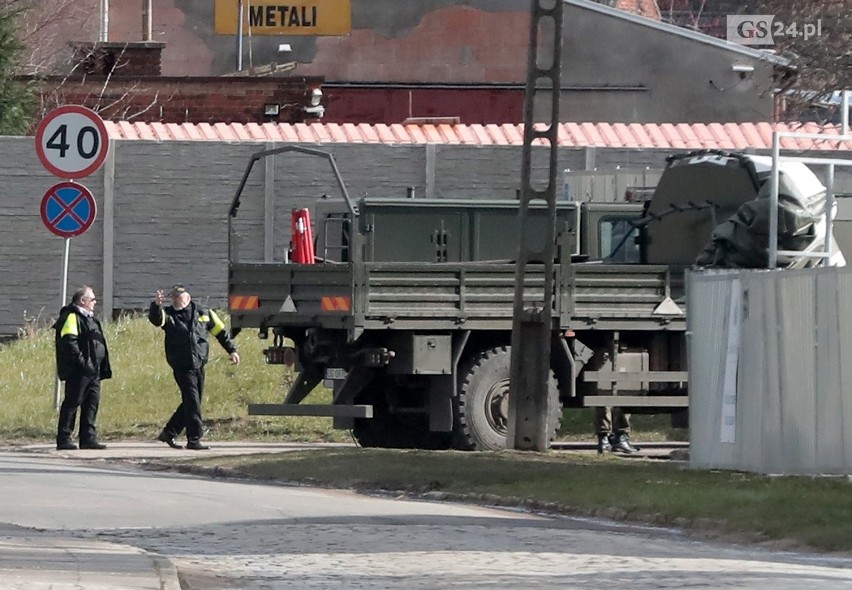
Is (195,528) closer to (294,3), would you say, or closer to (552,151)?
(552,151)

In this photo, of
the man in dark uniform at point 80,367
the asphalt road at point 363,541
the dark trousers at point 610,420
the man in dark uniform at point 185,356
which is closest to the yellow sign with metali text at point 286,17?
the man in dark uniform at point 185,356

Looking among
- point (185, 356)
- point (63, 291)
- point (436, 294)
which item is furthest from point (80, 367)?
point (436, 294)

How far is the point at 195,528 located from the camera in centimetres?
1205

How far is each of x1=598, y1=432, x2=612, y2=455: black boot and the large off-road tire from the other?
2.67 feet

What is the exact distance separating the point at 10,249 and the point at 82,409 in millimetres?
6613

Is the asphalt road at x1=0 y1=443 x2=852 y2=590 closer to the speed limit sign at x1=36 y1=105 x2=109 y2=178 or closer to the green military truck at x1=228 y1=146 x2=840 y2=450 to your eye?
the green military truck at x1=228 y1=146 x2=840 y2=450

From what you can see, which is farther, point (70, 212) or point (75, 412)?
point (70, 212)

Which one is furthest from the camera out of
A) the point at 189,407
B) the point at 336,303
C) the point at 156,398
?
the point at 156,398

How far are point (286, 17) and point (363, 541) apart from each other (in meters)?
33.7

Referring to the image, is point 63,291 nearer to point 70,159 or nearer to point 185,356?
point 70,159

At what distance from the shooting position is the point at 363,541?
448 inches

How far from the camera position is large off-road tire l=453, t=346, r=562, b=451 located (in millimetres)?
18016

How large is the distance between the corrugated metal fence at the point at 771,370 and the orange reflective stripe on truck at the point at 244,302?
440 cm

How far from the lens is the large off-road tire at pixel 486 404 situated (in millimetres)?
18016
